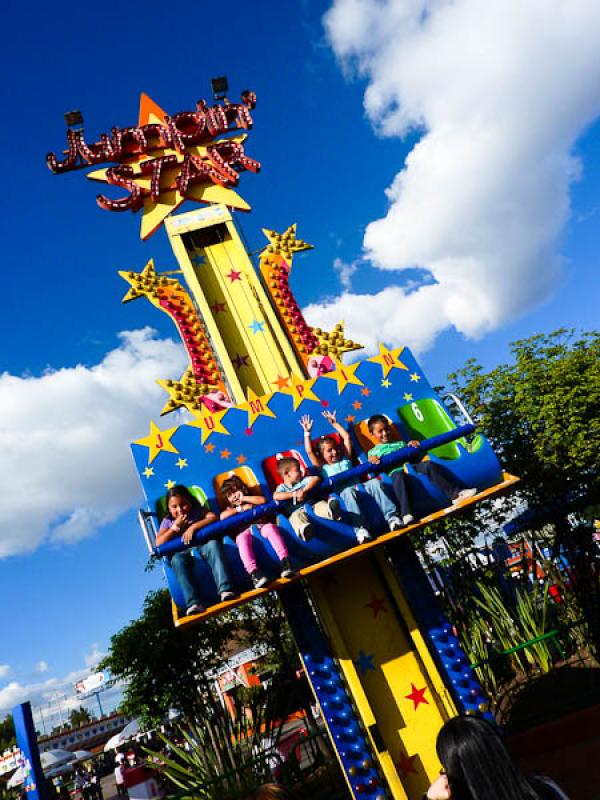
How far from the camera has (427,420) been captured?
6867 millimetres

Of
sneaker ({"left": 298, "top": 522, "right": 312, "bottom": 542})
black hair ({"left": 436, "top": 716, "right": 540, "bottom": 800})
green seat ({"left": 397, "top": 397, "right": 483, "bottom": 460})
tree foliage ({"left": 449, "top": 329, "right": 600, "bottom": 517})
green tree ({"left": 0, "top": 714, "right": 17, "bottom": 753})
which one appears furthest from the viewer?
green tree ({"left": 0, "top": 714, "right": 17, "bottom": 753})

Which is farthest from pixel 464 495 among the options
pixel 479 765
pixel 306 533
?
pixel 479 765

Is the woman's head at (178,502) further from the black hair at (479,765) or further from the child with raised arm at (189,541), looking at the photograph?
the black hair at (479,765)

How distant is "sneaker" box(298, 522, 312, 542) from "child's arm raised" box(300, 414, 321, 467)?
1.01 metres

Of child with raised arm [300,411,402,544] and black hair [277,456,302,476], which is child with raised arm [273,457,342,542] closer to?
black hair [277,456,302,476]

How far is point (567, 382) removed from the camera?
44.3 ft

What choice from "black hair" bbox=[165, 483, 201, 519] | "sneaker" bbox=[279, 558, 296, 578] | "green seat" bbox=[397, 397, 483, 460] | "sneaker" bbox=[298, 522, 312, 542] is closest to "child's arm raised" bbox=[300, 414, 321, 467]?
"sneaker" bbox=[298, 522, 312, 542]

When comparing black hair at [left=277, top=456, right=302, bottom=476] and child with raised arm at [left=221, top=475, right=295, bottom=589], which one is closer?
child with raised arm at [left=221, top=475, right=295, bottom=589]

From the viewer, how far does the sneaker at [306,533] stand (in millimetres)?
5633

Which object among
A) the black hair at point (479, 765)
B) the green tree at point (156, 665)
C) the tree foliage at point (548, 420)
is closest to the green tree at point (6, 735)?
the green tree at point (156, 665)

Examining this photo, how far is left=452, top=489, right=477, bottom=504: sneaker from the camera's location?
593 cm

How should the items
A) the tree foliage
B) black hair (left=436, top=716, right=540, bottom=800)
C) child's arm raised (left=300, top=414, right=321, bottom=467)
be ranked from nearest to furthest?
black hair (left=436, top=716, right=540, bottom=800) → child's arm raised (left=300, top=414, right=321, bottom=467) → the tree foliage

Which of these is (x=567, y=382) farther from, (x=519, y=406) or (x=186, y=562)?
(x=186, y=562)

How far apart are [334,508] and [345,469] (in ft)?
2.39
